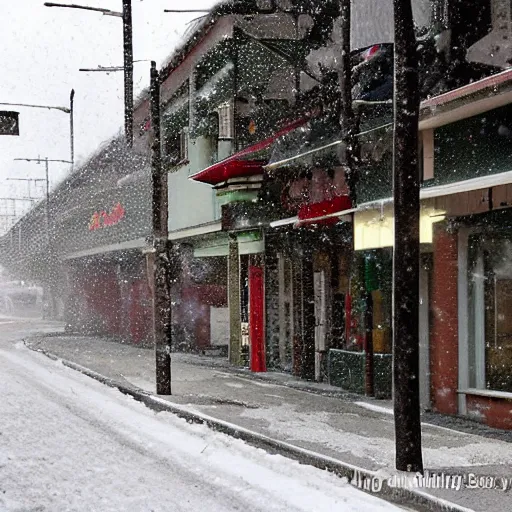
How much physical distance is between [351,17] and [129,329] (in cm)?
1931

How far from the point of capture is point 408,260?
26.4 feet

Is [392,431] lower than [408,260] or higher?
lower

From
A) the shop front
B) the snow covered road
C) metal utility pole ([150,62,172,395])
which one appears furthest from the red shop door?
the shop front

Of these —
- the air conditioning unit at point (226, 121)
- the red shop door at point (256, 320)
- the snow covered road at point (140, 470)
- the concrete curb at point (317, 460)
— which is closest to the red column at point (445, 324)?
the concrete curb at point (317, 460)

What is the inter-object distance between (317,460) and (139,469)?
5.93 ft

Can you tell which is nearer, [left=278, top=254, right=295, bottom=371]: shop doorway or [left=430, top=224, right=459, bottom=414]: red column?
[left=430, top=224, right=459, bottom=414]: red column

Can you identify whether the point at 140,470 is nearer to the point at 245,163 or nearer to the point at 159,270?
the point at 159,270

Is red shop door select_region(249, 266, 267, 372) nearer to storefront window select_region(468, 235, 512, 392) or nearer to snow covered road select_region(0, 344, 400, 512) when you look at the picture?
snow covered road select_region(0, 344, 400, 512)

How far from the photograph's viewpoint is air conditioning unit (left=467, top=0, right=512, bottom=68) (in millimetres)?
11328

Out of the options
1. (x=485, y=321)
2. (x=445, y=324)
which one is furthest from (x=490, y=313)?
(x=445, y=324)

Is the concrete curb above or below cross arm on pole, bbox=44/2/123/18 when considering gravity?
below

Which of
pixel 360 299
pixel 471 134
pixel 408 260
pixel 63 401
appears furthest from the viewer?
pixel 360 299

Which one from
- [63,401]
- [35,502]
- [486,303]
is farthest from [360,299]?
[35,502]

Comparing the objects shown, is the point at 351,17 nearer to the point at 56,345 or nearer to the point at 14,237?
the point at 56,345
